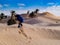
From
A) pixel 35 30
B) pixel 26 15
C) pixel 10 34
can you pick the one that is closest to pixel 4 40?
pixel 10 34

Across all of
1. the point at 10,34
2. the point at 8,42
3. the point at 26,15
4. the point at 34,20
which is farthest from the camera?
the point at 26,15

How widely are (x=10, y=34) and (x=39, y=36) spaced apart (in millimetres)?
3290

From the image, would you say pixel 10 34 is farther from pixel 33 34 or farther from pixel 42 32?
pixel 42 32

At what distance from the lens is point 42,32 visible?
18.5 m

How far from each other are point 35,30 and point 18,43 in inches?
216

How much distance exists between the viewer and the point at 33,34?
17484 mm

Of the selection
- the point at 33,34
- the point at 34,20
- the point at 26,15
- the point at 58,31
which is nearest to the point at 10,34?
the point at 33,34

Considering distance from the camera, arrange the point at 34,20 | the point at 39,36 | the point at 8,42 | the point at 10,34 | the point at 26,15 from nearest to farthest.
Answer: the point at 8,42 → the point at 10,34 → the point at 39,36 → the point at 34,20 → the point at 26,15

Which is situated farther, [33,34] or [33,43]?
[33,34]

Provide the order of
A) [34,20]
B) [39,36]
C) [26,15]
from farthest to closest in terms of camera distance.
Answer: [26,15] → [34,20] → [39,36]

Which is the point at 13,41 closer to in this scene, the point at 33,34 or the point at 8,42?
the point at 8,42

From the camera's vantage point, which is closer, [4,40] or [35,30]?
[4,40]

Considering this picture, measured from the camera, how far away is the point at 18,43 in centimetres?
1336

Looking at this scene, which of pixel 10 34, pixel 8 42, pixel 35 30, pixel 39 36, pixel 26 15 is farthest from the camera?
pixel 26 15
